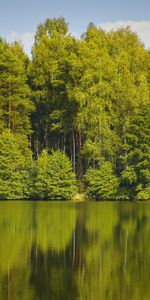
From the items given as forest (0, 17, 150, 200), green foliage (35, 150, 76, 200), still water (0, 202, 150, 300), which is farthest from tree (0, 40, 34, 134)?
still water (0, 202, 150, 300)

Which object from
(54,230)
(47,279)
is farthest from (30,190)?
(47,279)

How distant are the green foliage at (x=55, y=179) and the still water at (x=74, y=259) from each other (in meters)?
23.6

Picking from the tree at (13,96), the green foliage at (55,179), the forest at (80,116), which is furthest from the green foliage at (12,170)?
the tree at (13,96)

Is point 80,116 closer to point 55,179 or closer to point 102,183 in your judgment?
point 55,179

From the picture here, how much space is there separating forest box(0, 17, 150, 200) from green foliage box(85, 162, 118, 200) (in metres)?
0.09

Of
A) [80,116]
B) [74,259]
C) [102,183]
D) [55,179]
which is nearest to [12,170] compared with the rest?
[55,179]

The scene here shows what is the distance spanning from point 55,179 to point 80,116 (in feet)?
21.7

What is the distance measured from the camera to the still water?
13359 mm

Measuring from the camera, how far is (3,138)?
191ft

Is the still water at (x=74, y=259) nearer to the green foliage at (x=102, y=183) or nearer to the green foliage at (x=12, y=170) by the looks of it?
the green foliage at (x=102, y=183)

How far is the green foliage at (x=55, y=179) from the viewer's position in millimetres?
54312

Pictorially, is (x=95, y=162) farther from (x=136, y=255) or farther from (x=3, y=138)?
(x=136, y=255)

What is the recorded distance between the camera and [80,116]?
5650 centimetres

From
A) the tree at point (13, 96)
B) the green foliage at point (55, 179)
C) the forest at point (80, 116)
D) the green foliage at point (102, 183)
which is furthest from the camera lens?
the tree at point (13, 96)
